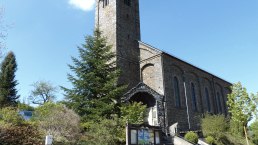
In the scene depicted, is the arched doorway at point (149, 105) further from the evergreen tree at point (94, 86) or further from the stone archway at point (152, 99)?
the evergreen tree at point (94, 86)

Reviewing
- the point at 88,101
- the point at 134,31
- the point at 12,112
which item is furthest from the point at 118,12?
the point at 12,112

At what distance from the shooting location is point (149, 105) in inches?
1037

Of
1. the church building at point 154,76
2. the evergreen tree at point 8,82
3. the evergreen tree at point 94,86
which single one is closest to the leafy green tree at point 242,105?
the church building at point 154,76

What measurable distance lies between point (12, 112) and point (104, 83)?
351 inches

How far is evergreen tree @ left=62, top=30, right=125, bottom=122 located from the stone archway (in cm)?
150

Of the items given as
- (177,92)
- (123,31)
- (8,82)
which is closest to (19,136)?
(177,92)

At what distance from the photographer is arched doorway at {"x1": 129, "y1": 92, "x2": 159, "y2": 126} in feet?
82.6

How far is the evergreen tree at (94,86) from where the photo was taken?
71.5ft

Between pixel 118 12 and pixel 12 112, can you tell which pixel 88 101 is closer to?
pixel 12 112

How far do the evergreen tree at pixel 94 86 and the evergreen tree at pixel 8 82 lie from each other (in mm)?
16394

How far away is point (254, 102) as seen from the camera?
21.6 meters

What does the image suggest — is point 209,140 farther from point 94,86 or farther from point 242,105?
point 94,86

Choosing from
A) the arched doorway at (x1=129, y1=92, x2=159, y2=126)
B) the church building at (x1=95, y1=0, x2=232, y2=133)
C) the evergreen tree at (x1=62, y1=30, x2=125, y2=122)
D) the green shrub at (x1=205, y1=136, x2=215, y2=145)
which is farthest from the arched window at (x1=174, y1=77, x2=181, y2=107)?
the evergreen tree at (x1=62, y1=30, x2=125, y2=122)

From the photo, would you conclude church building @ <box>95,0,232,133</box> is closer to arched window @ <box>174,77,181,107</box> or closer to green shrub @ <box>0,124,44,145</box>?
arched window @ <box>174,77,181,107</box>
